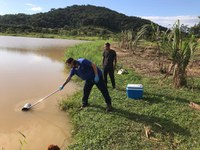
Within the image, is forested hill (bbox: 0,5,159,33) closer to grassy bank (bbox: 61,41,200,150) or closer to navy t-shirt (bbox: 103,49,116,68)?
navy t-shirt (bbox: 103,49,116,68)

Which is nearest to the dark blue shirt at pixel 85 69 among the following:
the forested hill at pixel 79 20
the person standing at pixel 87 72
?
the person standing at pixel 87 72

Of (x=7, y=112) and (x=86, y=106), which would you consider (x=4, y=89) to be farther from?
(x=86, y=106)

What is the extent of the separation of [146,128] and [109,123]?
2.40ft

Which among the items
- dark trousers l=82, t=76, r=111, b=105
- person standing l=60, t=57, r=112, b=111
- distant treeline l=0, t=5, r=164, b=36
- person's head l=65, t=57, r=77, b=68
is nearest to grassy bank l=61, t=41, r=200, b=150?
dark trousers l=82, t=76, r=111, b=105

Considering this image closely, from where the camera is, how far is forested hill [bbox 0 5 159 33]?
87931 mm

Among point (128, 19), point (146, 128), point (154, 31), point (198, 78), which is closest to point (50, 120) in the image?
point (146, 128)

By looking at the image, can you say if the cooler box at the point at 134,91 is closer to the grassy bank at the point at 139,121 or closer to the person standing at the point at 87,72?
the grassy bank at the point at 139,121

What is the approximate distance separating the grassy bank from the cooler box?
0.15 meters

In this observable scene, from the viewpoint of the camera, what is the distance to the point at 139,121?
543cm

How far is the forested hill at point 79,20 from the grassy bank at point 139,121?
73862 millimetres

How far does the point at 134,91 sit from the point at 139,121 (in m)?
1.34

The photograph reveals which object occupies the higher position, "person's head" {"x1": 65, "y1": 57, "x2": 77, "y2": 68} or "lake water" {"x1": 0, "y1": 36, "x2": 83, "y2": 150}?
"person's head" {"x1": 65, "y1": 57, "x2": 77, "y2": 68}

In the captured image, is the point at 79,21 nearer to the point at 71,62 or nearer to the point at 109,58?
the point at 109,58

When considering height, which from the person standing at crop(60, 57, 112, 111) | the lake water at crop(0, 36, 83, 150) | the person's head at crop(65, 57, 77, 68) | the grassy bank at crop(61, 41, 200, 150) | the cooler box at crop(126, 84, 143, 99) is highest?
the person's head at crop(65, 57, 77, 68)
